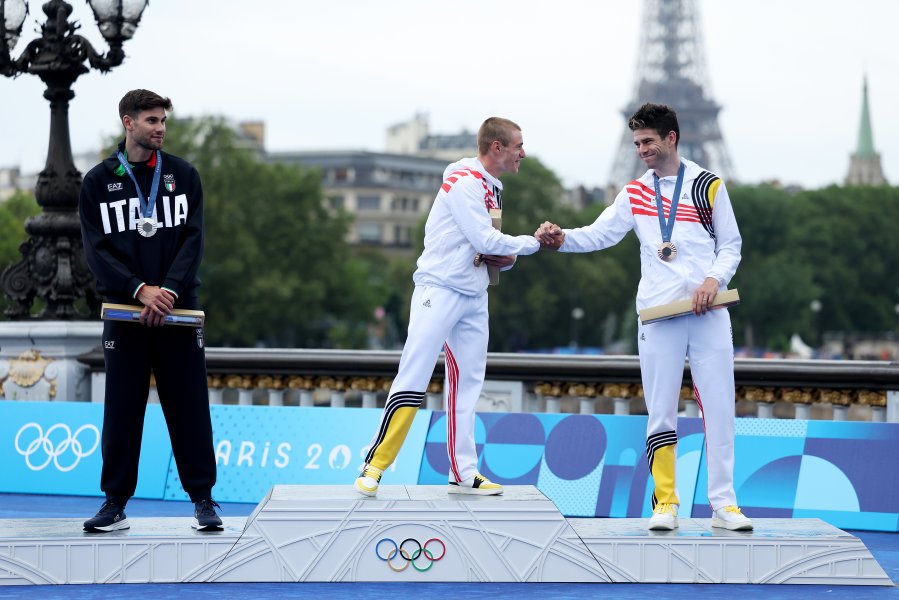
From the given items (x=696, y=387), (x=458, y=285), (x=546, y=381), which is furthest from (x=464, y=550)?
(x=546, y=381)

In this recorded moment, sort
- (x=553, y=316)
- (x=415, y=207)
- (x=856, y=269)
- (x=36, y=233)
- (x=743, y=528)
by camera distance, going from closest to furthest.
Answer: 1. (x=743, y=528)
2. (x=36, y=233)
3. (x=553, y=316)
4. (x=856, y=269)
5. (x=415, y=207)

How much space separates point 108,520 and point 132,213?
163 centimetres

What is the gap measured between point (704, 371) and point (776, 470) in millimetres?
2626

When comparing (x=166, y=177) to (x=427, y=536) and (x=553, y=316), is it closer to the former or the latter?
(x=427, y=536)

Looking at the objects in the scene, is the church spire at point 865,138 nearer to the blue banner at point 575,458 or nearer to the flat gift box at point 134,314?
the blue banner at point 575,458

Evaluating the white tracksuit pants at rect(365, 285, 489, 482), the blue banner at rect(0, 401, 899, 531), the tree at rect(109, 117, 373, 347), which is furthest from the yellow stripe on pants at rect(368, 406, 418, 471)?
the tree at rect(109, 117, 373, 347)

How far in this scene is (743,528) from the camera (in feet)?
26.7

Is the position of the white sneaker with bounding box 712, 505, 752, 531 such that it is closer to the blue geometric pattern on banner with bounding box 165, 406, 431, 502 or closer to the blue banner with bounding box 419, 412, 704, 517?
the blue banner with bounding box 419, 412, 704, 517

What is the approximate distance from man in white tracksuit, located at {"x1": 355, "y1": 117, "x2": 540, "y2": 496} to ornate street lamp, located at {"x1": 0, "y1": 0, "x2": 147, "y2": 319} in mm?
6690

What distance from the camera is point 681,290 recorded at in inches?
323

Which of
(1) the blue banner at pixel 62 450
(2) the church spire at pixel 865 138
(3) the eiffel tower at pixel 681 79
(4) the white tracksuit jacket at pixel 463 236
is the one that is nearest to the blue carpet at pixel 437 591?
(4) the white tracksuit jacket at pixel 463 236

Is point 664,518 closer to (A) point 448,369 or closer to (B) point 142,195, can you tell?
(A) point 448,369

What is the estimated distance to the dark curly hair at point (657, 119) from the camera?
8.23 metres

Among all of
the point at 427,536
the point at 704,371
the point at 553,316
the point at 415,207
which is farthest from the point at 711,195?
the point at 415,207
